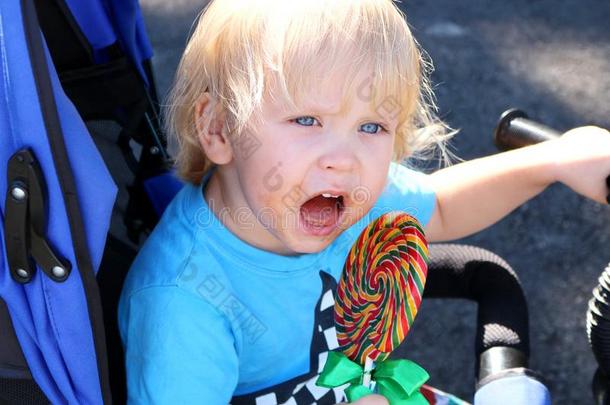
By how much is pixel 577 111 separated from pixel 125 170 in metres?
1.55

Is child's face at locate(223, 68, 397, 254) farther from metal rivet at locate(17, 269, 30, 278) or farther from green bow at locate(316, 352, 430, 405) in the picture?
metal rivet at locate(17, 269, 30, 278)

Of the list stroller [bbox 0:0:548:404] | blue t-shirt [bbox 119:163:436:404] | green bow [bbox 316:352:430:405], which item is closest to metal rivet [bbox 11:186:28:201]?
stroller [bbox 0:0:548:404]

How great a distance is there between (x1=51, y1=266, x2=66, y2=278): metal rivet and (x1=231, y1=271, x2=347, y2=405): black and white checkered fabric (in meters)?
0.42

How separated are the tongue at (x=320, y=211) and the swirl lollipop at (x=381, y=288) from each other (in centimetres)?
6

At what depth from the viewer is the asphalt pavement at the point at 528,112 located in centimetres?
199

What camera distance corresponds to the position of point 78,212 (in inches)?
36.4

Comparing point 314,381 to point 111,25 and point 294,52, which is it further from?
point 111,25

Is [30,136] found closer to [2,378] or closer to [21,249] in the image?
[21,249]

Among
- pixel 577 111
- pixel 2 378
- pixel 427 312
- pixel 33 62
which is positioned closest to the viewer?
pixel 33 62

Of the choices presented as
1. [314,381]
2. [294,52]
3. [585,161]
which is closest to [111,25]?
[294,52]

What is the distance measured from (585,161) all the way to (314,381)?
475 millimetres

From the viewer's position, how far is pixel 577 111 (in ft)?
8.36

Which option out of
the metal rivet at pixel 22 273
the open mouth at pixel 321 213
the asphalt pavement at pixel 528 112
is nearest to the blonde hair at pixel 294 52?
the open mouth at pixel 321 213

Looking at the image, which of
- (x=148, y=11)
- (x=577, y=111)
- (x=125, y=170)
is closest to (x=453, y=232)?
(x=125, y=170)
